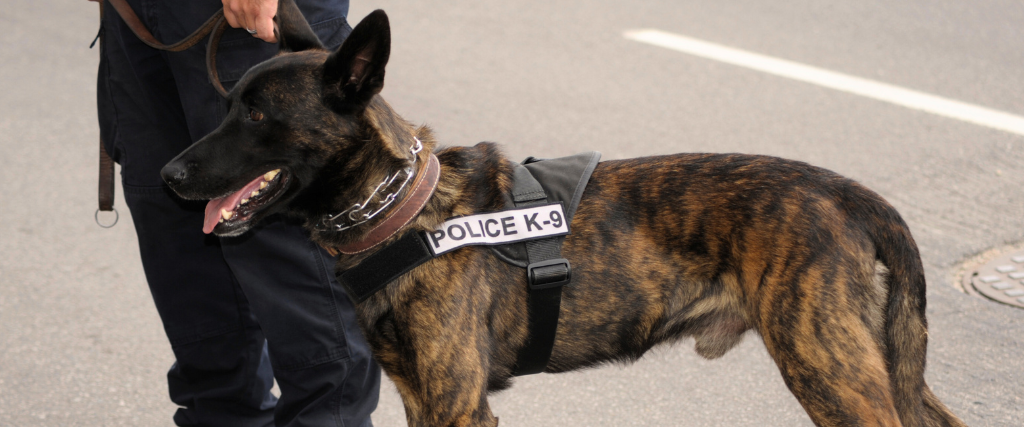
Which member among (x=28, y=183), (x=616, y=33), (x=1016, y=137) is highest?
(x=1016, y=137)

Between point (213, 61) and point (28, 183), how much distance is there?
325 centimetres

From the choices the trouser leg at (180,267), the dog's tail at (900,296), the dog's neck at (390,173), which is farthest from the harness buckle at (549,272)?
the trouser leg at (180,267)

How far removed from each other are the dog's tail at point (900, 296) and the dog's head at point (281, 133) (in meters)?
1.34

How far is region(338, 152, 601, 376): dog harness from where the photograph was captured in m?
2.48

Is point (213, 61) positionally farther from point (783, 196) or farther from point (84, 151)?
point (84, 151)

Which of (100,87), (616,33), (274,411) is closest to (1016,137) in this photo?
(616,33)

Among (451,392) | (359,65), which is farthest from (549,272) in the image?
(359,65)

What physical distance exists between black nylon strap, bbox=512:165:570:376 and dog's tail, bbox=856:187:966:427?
81cm

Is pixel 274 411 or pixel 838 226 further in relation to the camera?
pixel 274 411

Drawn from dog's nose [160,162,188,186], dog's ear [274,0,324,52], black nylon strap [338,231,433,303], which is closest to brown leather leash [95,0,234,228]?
dog's ear [274,0,324,52]

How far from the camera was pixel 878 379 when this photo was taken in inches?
94.7

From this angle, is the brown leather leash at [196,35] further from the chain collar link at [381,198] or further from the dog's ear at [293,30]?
the chain collar link at [381,198]

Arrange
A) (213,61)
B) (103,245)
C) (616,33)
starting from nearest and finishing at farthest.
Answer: (213,61), (103,245), (616,33)

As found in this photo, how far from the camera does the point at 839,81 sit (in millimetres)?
6273
